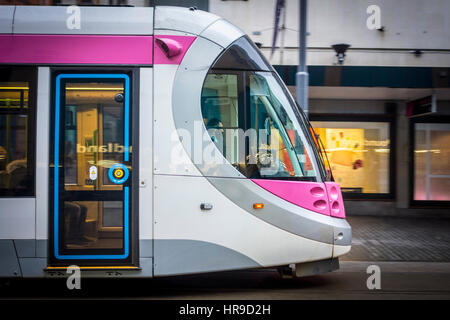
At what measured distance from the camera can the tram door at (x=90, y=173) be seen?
479 centimetres

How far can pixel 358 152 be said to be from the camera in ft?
38.7

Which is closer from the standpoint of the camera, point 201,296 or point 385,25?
point 201,296

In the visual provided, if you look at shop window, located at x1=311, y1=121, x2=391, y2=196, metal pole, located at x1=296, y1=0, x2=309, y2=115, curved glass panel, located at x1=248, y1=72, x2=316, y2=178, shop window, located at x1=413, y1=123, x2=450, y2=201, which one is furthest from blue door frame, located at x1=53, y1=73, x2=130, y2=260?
shop window, located at x1=413, y1=123, x2=450, y2=201

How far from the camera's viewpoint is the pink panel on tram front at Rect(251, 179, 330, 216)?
4.87 meters

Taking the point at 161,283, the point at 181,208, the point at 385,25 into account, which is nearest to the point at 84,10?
the point at 181,208

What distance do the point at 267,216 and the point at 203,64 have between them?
6.27 feet

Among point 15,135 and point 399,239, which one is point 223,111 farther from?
point 399,239

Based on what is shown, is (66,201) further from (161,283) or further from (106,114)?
(161,283)

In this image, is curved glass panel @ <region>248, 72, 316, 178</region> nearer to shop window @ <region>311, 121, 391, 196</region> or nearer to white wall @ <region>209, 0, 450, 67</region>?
white wall @ <region>209, 0, 450, 67</region>

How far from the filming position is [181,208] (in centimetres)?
482

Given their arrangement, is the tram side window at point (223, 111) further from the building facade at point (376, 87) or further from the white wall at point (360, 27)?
the white wall at point (360, 27)

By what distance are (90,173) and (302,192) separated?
2.47m

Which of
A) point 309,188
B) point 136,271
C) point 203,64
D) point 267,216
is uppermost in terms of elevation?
point 203,64

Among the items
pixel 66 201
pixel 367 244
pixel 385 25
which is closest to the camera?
pixel 66 201
